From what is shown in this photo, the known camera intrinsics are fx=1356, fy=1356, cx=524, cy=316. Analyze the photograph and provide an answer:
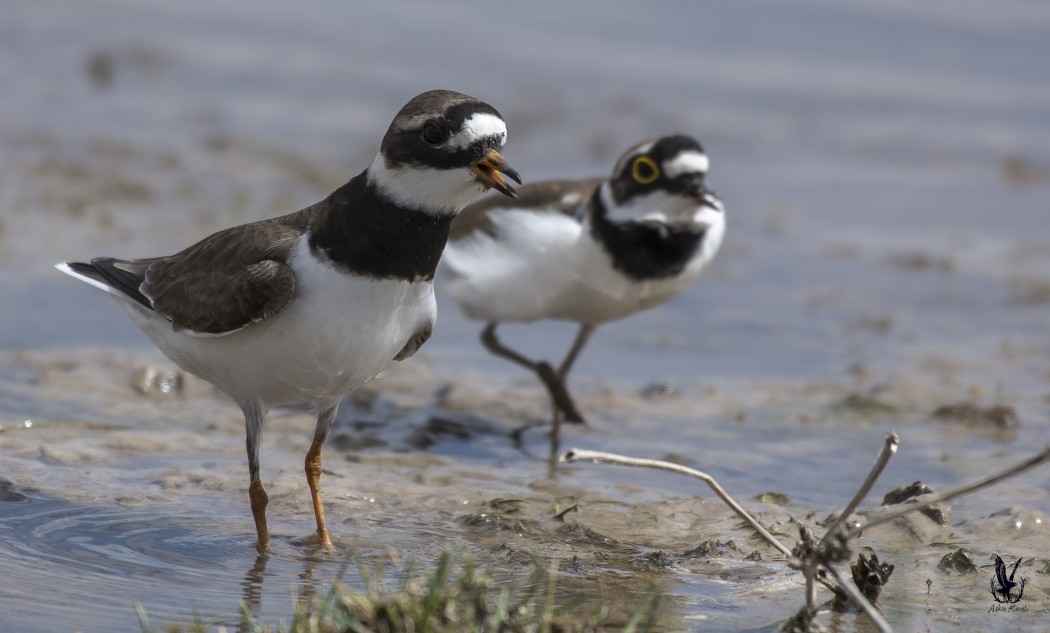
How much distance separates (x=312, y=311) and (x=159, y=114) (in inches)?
353

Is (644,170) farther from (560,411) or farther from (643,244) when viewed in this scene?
(560,411)

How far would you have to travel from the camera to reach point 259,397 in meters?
5.02

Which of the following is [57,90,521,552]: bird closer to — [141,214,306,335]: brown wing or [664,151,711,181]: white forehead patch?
[141,214,306,335]: brown wing

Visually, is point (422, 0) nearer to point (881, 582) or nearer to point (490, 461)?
point (490, 461)

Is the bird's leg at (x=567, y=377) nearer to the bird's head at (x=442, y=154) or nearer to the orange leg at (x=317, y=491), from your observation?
the orange leg at (x=317, y=491)

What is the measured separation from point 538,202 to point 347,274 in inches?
119

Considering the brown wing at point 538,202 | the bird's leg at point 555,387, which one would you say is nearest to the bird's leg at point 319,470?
the bird's leg at point 555,387

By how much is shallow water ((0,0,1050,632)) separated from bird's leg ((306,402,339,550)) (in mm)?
116

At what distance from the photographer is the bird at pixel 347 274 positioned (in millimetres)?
4598

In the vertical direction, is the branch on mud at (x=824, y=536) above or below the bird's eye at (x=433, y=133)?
below

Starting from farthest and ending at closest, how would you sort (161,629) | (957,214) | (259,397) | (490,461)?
(957,214)
(490,461)
(259,397)
(161,629)

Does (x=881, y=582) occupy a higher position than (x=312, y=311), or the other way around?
(x=312, y=311)

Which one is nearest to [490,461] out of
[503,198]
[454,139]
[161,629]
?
[503,198]

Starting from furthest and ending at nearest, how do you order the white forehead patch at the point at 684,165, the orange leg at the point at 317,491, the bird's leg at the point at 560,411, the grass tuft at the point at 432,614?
the white forehead patch at the point at 684,165
the bird's leg at the point at 560,411
the orange leg at the point at 317,491
the grass tuft at the point at 432,614
